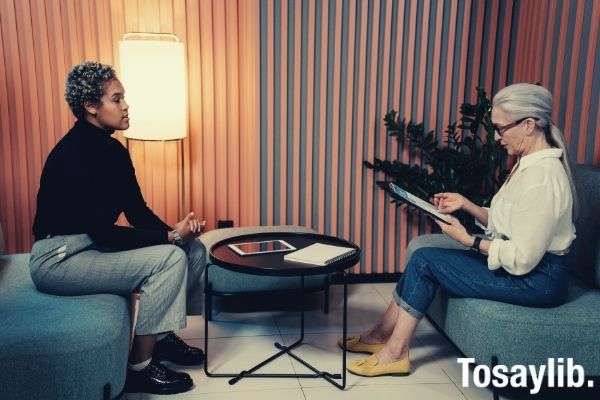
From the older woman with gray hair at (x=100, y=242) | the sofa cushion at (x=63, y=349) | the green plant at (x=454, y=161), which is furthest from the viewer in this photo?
the green plant at (x=454, y=161)

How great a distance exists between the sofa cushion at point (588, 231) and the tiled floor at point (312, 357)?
2.25ft

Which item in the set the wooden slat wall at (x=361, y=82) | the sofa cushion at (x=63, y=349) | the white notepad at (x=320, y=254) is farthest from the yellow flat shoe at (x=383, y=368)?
the wooden slat wall at (x=361, y=82)

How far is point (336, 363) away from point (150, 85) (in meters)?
1.76

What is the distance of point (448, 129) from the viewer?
397 centimetres

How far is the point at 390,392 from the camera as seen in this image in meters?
2.61

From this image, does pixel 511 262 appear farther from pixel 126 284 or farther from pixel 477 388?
pixel 126 284

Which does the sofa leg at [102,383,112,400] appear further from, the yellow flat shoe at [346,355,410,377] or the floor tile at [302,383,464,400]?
the yellow flat shoe at [346,355,410,377]

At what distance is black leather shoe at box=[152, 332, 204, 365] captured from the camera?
2.84 metres

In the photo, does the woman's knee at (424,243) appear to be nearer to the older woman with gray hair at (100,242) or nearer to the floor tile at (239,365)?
the floor tile at (239,365)

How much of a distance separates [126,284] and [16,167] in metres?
1.56

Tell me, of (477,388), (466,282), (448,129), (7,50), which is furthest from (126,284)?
(448,129)

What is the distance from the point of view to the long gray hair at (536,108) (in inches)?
93.7

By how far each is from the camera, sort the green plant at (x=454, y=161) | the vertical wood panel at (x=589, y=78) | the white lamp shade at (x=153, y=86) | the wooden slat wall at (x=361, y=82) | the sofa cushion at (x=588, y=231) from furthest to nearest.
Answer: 1. the wooden slat wall at (x=361, y=82)
2. the green plant at (x=454, y=161)
3. the white lamp shade at (x=153, y=86)
4. the vertical wood panel at (x=589, y=78)
5. the sofa cushion at (x=588, y=231)

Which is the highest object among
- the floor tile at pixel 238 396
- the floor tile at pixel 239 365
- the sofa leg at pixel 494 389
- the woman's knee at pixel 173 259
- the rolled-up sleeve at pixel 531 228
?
the rolled-up sleeve at pixel 531 228
